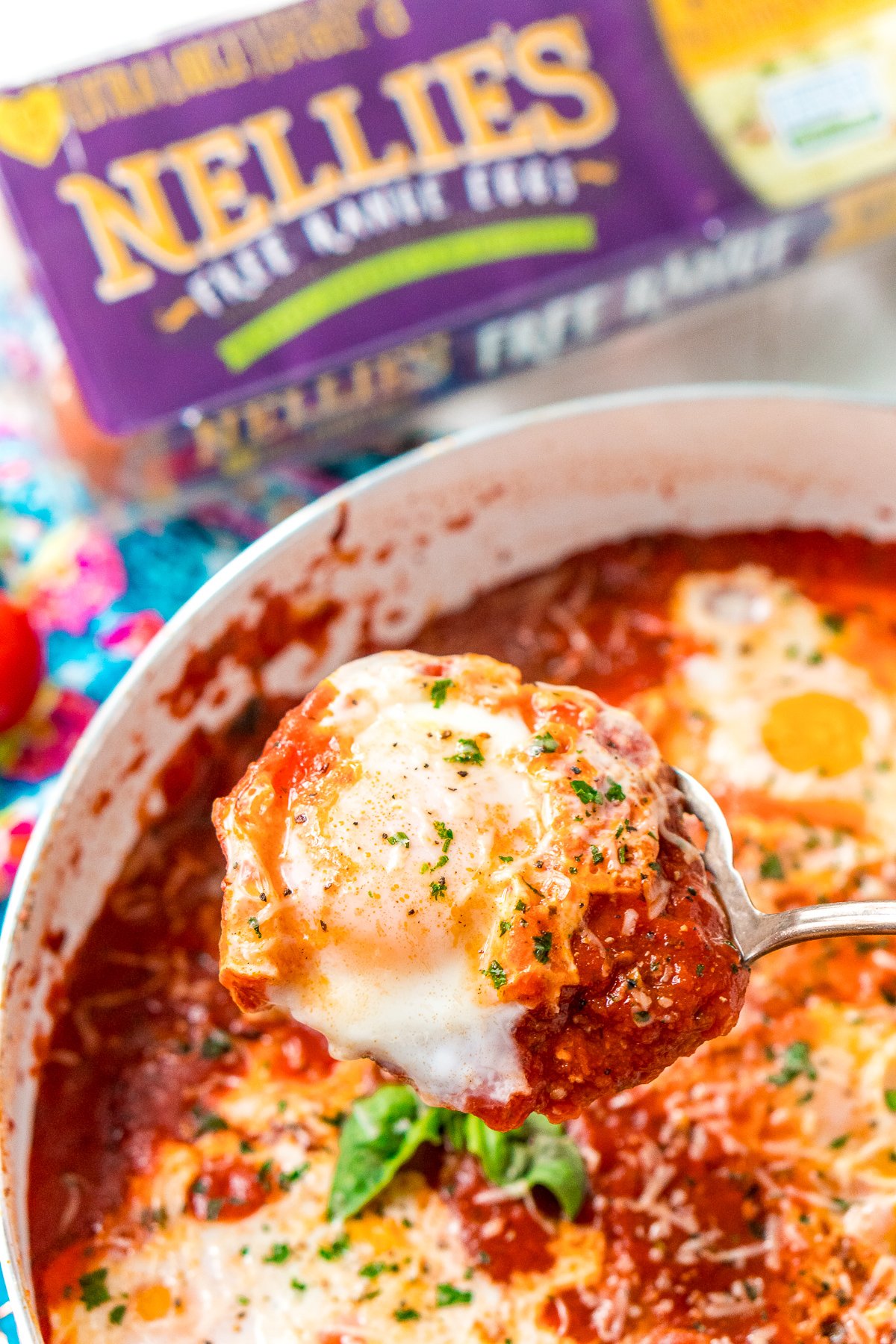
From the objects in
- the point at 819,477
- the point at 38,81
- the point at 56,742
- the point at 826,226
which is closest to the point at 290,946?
the point at 56,742

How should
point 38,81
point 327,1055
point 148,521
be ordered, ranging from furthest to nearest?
point 148,521
point 38,81
point 327,1055

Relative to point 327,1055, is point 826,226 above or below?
above

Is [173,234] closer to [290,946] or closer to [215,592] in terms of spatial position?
[215,592]

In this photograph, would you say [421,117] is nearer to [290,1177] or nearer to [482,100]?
[482,100]

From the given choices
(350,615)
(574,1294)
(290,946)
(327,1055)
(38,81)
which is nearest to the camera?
(290,946)

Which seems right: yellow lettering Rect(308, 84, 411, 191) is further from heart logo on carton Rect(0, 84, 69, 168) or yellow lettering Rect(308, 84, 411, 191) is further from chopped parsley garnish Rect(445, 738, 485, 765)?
chopped parsley garnish Rect(445, 738, 485, 765)

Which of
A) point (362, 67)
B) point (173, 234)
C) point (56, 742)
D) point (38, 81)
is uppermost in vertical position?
point (38, 81)

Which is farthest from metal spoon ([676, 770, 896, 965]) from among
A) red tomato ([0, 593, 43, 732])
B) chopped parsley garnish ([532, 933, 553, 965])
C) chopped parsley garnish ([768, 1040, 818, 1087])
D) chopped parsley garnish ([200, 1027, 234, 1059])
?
red tomato ([0, 593, 43, 732])
